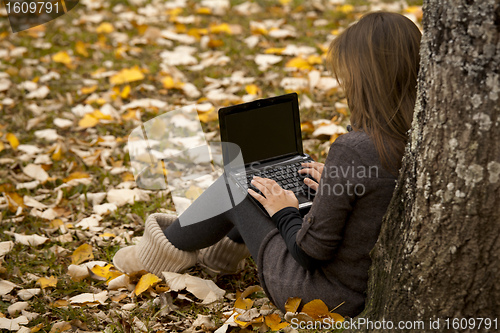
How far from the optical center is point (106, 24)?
518 cm

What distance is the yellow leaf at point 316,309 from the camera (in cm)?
188

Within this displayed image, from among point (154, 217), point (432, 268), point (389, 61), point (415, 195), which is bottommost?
point (154, 217)

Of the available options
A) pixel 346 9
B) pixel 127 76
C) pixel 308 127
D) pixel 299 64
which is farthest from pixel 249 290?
pixel 346 9

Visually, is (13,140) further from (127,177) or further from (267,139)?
(267,139)

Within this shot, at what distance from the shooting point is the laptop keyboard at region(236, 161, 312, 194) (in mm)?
2189

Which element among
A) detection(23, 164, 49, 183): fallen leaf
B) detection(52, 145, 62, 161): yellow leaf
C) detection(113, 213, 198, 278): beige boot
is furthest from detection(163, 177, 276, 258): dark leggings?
detection(52, 145, 62, 161): yellow leaf

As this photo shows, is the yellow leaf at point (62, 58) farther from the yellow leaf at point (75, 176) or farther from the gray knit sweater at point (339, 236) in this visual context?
the gray knit sweater at point (339, 236)

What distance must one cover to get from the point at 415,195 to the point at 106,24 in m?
4.29

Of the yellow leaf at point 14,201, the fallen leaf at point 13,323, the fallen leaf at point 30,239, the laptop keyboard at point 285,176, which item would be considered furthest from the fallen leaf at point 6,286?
the laptop keyboard at point 285,176

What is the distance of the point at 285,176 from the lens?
225cm

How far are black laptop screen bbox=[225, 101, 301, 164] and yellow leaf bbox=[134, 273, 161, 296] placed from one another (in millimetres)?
615

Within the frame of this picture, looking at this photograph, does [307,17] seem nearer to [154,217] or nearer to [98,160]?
[98,160]

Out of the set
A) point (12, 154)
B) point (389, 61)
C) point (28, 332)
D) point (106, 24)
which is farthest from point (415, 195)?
point (106, 24)

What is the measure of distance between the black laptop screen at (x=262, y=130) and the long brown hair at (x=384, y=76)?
2.19 feet
